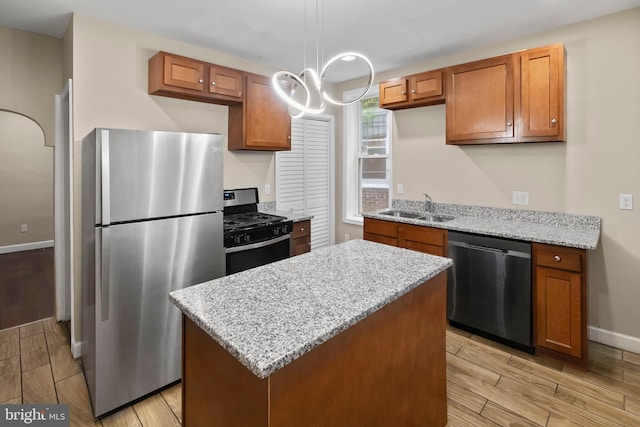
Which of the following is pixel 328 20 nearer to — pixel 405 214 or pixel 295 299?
pixel 405 214

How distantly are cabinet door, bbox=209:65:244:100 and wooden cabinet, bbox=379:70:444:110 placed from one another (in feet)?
5.01

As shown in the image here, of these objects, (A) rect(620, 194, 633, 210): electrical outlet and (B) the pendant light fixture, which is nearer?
(B) the pendant light fixture

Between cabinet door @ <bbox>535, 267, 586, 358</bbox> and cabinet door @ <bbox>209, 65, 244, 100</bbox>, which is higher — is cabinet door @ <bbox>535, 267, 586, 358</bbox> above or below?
below

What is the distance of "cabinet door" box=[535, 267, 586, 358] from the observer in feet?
7.90

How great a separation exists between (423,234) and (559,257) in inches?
41.8

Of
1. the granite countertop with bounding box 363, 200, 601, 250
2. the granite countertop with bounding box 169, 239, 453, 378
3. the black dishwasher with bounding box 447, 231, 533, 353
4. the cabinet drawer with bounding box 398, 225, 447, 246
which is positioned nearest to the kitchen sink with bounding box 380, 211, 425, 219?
the granite countertop with bounding box 363, 200, 601, 250

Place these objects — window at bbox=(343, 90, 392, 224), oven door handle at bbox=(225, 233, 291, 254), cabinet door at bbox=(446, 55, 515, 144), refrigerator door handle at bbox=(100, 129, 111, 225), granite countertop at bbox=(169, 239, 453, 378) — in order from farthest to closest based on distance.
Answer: window at bbox=(343, 90, 392, 224) → cabinet door at bbox=(446, 55, 515, 144) → oven door handle at bbox=(225, 233, 291, 254) → refrigerator door handle at bbox=(100, 129, 111, 225) → granite countertop at bbox=(169, 239, 453, 378)

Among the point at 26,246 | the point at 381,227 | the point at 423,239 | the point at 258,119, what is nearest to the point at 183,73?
the point at 258,119

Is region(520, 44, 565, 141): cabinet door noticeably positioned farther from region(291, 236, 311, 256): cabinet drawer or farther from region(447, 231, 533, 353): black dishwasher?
region(291, 236, 311, 256): cabinet drawer

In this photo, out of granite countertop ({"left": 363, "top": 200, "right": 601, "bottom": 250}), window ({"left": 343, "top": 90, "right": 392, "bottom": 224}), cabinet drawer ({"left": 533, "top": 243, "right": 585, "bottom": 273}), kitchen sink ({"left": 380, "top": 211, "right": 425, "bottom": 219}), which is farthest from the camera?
window ({"left": 343, "top": 90, "right": 392, "bottom": 224})

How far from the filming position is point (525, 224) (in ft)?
9.98

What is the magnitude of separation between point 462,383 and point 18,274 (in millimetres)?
5396

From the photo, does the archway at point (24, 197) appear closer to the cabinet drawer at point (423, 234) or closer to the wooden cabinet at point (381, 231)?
the wooden cabinet at point (381, 231)

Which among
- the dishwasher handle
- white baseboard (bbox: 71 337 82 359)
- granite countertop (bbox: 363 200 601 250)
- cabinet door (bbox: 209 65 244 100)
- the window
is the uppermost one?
cabinet door (bbox: 209 65 244 100)
